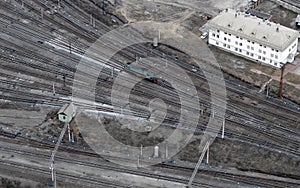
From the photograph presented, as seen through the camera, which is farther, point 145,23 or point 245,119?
point 145,23

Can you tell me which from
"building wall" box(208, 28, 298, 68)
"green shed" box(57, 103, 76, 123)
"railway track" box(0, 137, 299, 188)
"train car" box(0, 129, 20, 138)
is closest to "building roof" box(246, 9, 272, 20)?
"building wall" box(208, 28, 298, 68)

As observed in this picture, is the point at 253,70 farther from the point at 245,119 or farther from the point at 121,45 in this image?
the point at 121,45

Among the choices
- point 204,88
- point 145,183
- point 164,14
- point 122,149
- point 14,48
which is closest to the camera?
point 145,183

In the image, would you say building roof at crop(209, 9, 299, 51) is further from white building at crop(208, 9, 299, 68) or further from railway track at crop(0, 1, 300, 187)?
railway track at crop(0, 1, 300, 187)

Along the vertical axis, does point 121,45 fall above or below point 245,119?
above

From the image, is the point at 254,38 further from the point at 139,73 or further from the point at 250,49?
the point at 139,73

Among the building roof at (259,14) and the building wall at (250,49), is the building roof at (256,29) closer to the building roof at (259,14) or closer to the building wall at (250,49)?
the building wall at (250,49)

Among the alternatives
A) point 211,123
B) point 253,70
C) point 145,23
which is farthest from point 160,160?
point 145,23
